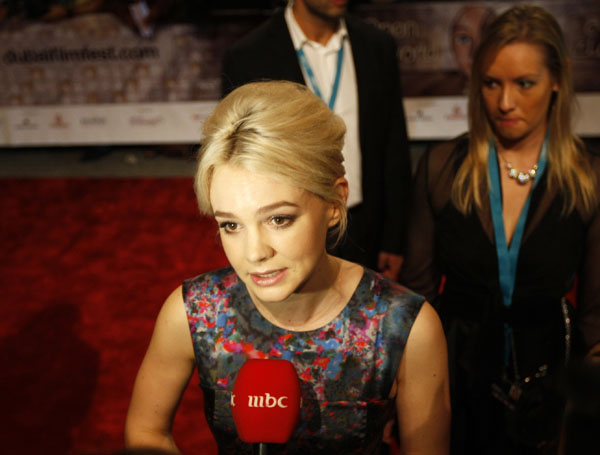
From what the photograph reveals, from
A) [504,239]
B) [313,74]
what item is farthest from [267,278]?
[313,74]

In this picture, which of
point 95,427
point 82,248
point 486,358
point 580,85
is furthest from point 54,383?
point 580,85

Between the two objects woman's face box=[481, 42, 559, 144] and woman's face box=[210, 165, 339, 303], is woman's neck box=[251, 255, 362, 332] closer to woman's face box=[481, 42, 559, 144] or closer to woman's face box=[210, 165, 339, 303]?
woman's face box=[210, 165, 339, 303]

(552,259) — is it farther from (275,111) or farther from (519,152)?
(275,111)

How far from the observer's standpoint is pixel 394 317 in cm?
123

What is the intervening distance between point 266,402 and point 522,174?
1042 mm

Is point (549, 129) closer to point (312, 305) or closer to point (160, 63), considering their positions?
point (312, 305)

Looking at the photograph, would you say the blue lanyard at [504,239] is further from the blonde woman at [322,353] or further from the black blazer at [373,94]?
the black blazer at [373,94]

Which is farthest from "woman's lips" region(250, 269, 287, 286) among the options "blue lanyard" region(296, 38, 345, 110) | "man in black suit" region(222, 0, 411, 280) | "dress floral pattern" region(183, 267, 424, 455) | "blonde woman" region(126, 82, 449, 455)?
"blue lanyard" region(296, 38, 345, 110)

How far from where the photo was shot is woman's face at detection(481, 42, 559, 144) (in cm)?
158

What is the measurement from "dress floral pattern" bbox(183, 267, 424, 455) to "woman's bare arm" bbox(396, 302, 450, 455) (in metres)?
0.02

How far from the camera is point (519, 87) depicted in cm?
159

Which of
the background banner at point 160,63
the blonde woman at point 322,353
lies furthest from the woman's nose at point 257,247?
the background banner at point 160,63

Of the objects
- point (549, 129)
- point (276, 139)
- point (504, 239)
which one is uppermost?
point (276, 139)

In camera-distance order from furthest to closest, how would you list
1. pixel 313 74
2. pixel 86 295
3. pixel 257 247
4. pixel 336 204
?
pixel 86 295, pixel 313 74, pixel 336 204, pixel 257 247
